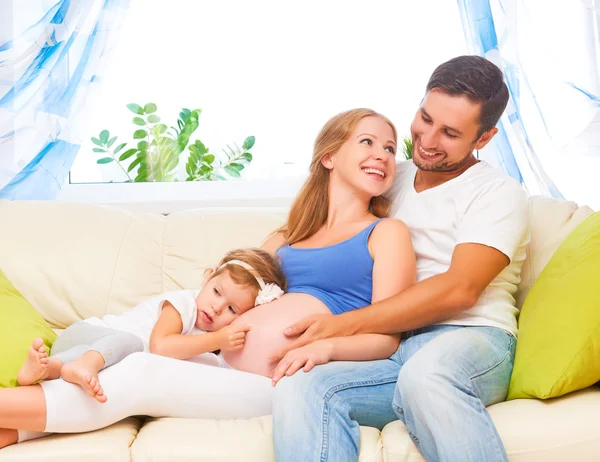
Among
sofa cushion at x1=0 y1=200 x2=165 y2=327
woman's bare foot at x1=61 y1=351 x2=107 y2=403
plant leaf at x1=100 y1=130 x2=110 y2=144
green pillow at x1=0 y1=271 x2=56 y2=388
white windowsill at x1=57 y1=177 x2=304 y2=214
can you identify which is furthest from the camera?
plant leaf at x1=100 y1=130 x2=110 y2=144

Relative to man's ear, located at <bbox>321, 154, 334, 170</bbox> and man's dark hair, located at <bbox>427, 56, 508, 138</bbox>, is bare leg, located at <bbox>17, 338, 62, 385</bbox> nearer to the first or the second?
man's ear, located at <bbox>321, 154, 334, 170</bbox>

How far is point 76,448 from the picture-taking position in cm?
143

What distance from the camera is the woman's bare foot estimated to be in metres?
1.44

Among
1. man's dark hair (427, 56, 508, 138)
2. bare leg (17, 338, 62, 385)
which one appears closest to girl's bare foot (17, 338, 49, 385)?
bare leg (17, 338, 62, 385)

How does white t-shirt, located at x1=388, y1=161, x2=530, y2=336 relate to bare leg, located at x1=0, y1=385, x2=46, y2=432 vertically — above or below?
above

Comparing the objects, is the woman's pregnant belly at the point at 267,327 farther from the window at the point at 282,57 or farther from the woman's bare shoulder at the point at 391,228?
the window at the point at 282,57

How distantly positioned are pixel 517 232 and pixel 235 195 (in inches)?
64.2

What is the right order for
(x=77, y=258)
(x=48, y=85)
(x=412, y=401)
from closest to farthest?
(x=412, y=401), (x=77, y=258), (x=48, y=85)

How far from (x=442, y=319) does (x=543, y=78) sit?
144 centimetres

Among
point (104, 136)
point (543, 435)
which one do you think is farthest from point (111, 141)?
point (543, 435)

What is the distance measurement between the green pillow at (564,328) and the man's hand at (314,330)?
41cm

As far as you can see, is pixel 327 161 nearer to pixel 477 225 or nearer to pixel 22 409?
pixel 477 225

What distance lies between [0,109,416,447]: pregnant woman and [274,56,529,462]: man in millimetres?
69

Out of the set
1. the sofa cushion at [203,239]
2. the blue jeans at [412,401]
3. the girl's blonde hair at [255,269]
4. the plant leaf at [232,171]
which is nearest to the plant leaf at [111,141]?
the plant leaf at [232,171]
